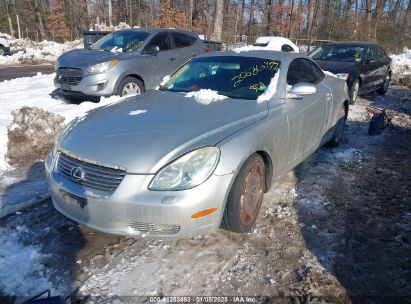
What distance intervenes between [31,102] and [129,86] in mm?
2154

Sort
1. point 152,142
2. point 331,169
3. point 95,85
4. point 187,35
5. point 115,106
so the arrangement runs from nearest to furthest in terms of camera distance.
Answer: point 152,142, point 115,106, point 331,169, point 95,85, point 187,35

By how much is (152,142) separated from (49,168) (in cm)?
107

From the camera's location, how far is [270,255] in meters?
3.26

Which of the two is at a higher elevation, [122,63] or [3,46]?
[122,63]

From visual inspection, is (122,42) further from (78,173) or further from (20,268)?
(20,268)

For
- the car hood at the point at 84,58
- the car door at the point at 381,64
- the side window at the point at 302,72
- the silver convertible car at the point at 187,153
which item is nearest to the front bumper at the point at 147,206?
the silver convertible car at the point at 187,153

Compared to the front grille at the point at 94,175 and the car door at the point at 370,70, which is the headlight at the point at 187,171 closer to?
the front grille at the point at 94,175

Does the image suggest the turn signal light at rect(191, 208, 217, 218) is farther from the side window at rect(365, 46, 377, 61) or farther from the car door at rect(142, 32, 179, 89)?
the side window at rect(365, 46, 377, 61)

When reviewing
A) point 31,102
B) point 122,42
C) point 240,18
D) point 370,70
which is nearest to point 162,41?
point 122,42

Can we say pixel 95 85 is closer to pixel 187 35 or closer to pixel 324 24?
pixel 187 35

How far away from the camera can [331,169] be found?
5254mm

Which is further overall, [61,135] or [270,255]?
[61,135]

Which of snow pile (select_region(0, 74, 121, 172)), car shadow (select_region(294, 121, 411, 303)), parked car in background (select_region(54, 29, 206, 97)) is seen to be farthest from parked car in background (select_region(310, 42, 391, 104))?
snow pile (select_region(0, 74, 121, 172))

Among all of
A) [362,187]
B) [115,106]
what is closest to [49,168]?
[115,106]
